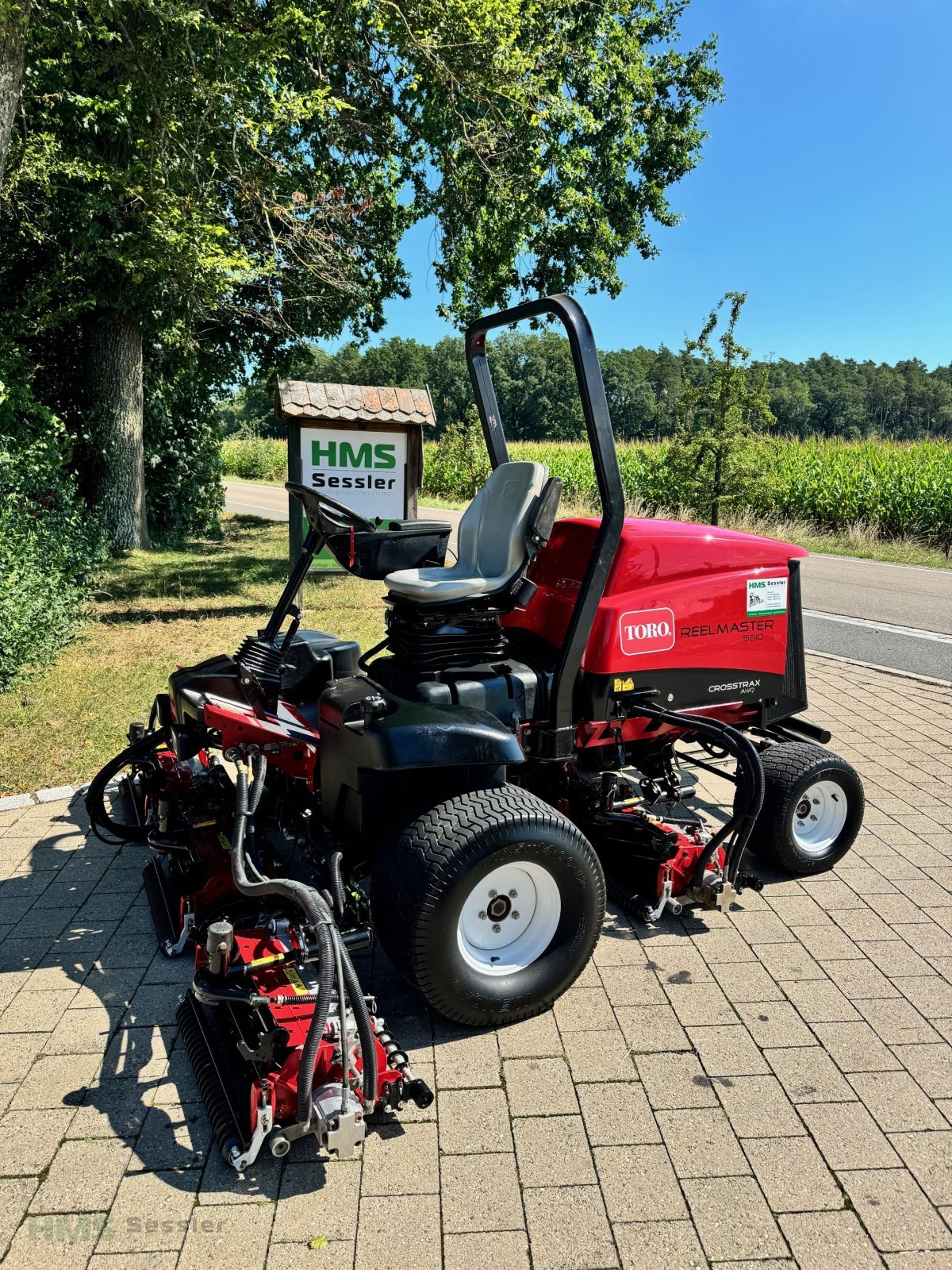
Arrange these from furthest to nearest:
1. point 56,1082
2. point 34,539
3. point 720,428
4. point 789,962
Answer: point 720,428 → point 34,539 → point 789,962 → point 56,1082

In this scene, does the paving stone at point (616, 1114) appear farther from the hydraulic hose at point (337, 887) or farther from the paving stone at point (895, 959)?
the paving stone at point (895, 959)

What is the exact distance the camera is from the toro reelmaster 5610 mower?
8.20 ft

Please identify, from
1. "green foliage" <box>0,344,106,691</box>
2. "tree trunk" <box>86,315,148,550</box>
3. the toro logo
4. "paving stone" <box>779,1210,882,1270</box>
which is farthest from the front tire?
"tree trunk" <box>86,315,148,550</box>

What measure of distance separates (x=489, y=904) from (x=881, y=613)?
893 cm

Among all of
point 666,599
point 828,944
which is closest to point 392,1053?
point 828,944

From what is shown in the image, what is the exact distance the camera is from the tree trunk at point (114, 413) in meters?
11.9

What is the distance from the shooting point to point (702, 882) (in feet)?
11.1

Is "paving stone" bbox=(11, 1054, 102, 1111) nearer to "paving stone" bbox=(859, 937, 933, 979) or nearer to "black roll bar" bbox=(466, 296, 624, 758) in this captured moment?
"black roll bar" bbox=(466, 296, 624, 758)

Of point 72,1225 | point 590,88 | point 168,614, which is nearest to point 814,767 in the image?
point 72,1225

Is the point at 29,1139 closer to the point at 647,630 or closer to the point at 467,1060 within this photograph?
the point at 467,1060

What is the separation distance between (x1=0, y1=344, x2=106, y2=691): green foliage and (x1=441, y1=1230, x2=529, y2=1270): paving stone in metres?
5.28

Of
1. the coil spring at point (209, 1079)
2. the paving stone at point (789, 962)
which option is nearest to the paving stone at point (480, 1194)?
the coil spring at point (209, 1079)

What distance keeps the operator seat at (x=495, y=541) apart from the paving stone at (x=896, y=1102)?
6.22 feet

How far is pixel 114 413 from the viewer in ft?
39.5
